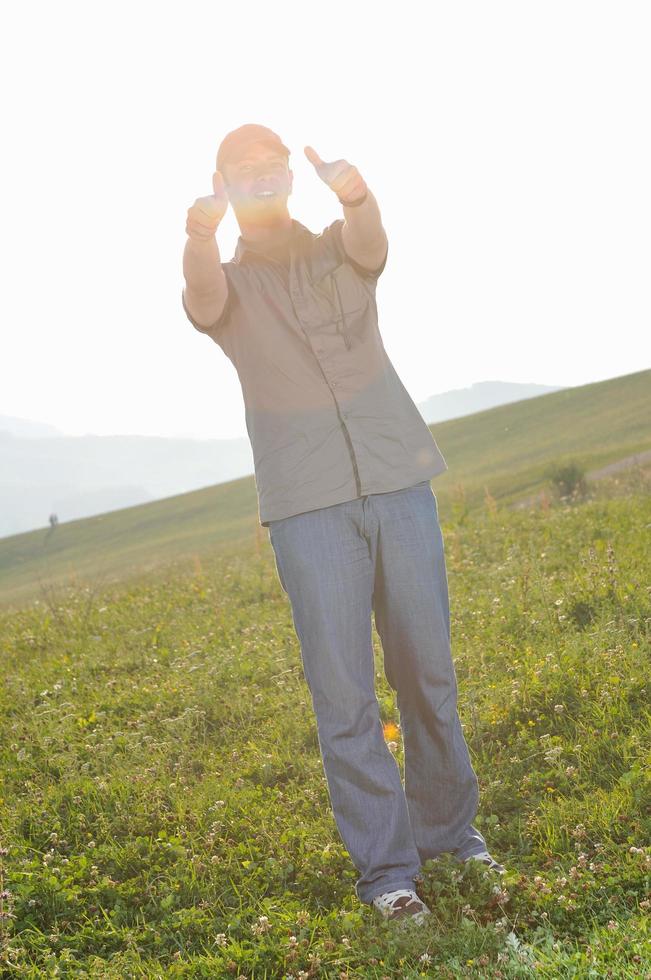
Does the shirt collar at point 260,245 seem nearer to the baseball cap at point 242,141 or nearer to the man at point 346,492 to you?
the man at point 346,492

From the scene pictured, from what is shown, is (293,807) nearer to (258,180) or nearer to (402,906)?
(402,906)

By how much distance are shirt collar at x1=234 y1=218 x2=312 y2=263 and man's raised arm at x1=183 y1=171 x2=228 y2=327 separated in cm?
29

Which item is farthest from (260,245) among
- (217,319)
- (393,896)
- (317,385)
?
(393,896)

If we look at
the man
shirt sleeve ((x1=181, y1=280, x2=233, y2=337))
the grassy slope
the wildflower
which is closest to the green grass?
the wildflower

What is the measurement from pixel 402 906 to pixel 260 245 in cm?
292

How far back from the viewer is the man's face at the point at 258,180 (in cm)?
363

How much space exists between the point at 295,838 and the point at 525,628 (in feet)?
8.67

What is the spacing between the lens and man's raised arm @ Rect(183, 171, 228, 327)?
3.32 meters

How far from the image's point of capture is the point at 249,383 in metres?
3.76

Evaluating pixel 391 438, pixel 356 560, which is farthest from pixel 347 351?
pixel 356 560

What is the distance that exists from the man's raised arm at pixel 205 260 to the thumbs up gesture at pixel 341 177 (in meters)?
0.40

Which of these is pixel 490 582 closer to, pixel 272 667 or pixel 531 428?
pixel 272 667

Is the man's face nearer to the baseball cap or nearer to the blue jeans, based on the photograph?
the baseball cap

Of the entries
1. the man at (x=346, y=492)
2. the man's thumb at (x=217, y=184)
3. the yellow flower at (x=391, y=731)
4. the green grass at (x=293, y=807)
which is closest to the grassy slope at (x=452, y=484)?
the green grass at (x=293, y=807)
